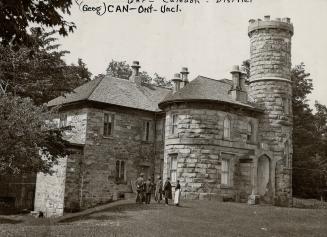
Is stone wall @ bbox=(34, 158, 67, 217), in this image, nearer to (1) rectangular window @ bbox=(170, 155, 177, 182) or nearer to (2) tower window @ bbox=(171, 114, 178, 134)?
(1) rectangular window @ bbox=(170, 155, 177, 182)

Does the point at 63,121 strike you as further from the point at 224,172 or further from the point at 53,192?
the point at 224,172

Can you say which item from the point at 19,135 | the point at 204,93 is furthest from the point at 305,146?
the point at 19,135

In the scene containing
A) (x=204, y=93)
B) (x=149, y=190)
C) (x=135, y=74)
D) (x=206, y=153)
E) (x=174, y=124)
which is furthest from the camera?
(x=135, y=74)

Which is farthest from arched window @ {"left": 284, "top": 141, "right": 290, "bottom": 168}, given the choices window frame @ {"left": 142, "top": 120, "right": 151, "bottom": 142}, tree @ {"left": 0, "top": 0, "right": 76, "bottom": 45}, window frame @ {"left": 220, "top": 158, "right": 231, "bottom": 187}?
tree @ {"left": 0, "top": 0, "right": 76, "bottom": 45}

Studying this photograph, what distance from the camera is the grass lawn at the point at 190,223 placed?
1745cm

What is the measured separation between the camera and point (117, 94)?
3384 centimetres

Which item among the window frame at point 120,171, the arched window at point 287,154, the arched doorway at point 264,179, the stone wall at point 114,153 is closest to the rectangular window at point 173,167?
the stone wall at point 114,153

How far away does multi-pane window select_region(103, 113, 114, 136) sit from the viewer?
32.2 metres

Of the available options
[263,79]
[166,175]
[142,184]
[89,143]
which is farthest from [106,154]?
[263,79]

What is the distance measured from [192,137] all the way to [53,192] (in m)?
9.20

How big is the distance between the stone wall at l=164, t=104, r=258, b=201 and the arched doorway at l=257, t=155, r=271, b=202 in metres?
1.52

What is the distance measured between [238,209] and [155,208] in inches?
165

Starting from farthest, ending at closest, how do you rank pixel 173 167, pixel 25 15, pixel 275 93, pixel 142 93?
1. pixel 142 93
2. pixel 275 93
3. pixel 173 167
4. pixel 25 15

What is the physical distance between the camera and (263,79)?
32625 mm
